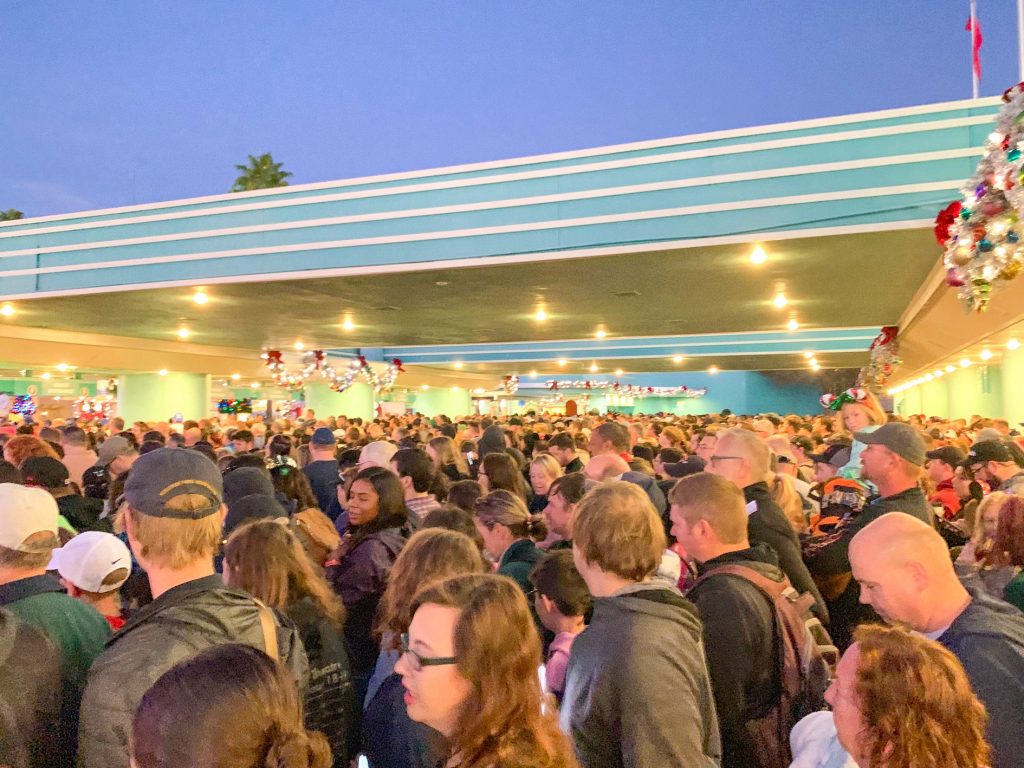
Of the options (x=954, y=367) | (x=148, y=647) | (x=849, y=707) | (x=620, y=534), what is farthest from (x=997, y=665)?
(x=954, y=367)

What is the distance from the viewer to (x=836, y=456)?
8.66m

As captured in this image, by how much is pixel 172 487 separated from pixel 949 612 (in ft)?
8.66

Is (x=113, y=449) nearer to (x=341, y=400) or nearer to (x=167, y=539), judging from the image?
(x=167, y=539)

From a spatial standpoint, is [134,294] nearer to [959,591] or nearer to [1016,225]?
[1016,225]

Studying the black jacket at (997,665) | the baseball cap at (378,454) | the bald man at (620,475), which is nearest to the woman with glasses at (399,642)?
the black jacket at (997,665)

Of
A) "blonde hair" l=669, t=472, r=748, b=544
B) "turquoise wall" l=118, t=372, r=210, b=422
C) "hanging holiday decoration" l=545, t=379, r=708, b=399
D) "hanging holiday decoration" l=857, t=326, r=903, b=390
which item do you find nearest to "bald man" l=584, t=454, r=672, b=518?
"blonde hair" l=669, t=472, r=748, b=544

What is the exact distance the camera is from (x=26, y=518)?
3143 millimetres

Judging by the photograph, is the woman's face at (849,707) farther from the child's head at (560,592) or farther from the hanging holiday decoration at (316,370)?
the hanging holiday decoration at (316,370)

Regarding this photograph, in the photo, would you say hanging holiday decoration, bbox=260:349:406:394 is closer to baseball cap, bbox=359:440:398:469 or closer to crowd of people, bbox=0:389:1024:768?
baseball cap, bbox=359:440:398:469

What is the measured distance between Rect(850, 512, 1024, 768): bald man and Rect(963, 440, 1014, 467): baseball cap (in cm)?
475

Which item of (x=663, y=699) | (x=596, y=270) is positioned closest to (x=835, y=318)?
(x=596, y=270)

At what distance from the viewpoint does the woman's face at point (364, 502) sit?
16.2 ft

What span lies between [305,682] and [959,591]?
2318 millimetres

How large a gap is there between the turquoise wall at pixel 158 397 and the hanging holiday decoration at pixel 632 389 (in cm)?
2303
